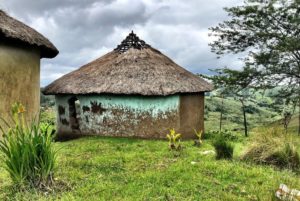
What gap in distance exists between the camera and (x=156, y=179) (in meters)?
7.91

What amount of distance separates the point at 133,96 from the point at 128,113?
2.20ft

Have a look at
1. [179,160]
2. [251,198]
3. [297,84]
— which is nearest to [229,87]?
[297,84]

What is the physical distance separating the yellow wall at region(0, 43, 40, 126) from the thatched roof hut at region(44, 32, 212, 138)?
2.36m

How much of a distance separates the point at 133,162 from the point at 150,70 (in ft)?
21.1

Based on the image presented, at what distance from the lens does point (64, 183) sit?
7.46m

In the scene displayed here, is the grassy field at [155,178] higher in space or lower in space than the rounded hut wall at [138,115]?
lower

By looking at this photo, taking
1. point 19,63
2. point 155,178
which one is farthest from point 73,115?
point 155,178

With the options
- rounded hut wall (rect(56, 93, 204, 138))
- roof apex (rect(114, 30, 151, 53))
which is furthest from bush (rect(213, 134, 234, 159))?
roof apex (rect(114, 30, 151, 53))

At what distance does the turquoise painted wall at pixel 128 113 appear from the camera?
15043mm

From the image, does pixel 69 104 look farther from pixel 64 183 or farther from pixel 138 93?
pixel 64 183

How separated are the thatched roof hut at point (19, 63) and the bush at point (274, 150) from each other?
6256 millimetres

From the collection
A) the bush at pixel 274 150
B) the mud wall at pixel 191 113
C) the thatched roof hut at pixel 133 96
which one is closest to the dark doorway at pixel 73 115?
the thatched roof hut at pixel 133 96

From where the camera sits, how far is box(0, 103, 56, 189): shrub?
6848 millimetres

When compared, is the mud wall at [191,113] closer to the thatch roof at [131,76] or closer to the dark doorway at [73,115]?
the thatch roof at [131,76]
